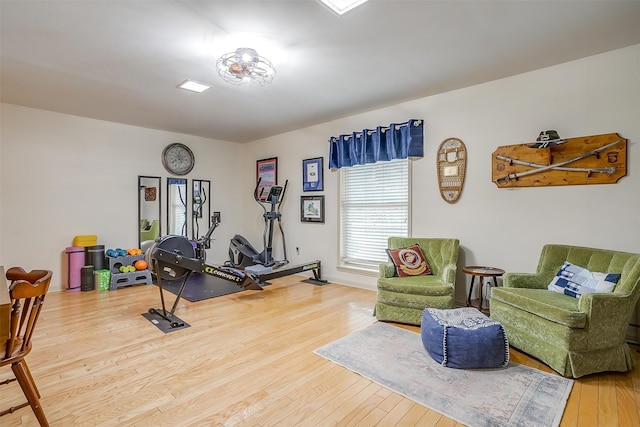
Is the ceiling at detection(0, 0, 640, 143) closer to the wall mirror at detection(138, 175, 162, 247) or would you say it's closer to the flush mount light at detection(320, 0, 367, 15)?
the flush mount light at detection(320, 0, 367, 15)

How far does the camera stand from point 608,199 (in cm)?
296

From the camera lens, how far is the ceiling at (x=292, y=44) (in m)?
2.29

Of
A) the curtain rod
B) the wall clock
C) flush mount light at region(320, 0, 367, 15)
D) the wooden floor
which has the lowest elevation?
the wooden floor

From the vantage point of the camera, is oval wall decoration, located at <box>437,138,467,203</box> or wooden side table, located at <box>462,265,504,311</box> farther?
oval wall decoration, located at <box>437,138,467,203</box>

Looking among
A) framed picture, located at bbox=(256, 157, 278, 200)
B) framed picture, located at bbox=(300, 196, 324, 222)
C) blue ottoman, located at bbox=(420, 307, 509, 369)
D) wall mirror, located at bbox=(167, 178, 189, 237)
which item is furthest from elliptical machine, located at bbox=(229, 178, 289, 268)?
blue ottoman, located at bbox=(420, 307, 509, 369)

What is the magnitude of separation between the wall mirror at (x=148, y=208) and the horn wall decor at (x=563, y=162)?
5440 millimetres

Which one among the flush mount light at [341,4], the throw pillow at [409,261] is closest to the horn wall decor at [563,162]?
the throw pillow at [409,261]

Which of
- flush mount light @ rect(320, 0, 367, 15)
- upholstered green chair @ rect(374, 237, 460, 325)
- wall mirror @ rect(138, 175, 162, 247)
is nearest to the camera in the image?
flush mount light @ rect(320, 0, 367, 15)

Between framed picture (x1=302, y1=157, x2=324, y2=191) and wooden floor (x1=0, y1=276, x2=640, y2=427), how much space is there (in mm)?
2430

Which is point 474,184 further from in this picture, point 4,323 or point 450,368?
point 4,323

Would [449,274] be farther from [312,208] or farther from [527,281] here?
[312,208]

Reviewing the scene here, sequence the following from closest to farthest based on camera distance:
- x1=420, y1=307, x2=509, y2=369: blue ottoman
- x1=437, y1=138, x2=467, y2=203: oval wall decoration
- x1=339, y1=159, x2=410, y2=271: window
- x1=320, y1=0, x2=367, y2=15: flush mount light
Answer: x1=320, y1=0, x2=367, y2=15: flush mount light → x1=420, y1=307, x2=509, y2=369: blue ottoman → x1=437, y1=138, x2=467, y2=203: oval wall decoration → x1=339, y1=159, x2=410, y2=271: window

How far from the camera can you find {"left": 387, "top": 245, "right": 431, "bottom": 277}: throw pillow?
3.72 m

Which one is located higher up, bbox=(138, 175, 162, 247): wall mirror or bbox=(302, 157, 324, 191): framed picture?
bbox=(302, 157, 324, 191): framed picture
